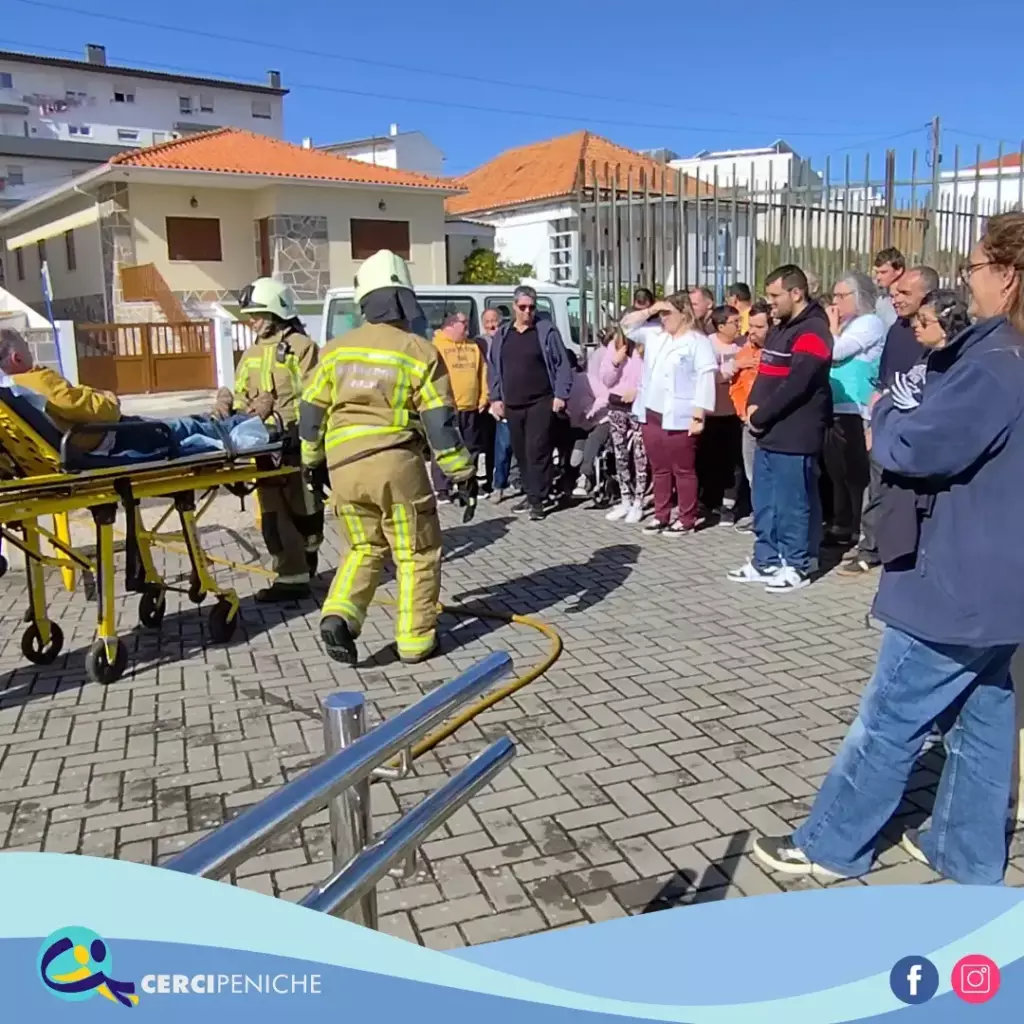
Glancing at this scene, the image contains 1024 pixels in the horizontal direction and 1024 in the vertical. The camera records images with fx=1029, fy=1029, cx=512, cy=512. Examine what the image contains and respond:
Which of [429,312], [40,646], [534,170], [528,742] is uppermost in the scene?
[534,170]

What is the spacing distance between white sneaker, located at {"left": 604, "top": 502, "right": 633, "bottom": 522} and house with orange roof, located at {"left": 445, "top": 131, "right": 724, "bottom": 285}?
11.9m

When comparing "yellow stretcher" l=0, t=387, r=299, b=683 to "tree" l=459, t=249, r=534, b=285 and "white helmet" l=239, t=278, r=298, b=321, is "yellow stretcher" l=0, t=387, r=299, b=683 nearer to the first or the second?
"white helmet" l=239, t=278, r=298, b=321

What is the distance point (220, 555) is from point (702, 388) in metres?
3.94

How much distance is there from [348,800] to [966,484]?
6.04 ft

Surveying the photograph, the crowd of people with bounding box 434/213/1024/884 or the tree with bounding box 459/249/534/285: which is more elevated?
the tree with bounding box 459/249/534/285

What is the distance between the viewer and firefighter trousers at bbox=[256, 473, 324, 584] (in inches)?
257

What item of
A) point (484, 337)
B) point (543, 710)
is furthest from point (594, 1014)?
point (484, 337)

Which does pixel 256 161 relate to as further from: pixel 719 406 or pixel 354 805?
pixel 354 805

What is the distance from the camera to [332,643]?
17.2ft

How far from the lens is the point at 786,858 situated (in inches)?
129

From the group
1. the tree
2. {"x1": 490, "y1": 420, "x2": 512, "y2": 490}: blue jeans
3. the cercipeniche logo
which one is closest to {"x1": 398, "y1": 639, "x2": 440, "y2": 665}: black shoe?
the cercipeniche logo

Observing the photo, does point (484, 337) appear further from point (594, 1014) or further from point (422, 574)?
point (594, 1014)

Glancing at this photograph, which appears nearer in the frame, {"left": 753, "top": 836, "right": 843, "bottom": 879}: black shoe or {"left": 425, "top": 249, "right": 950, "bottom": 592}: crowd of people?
{"left": 753, "top": 836, "right": 843, "bottom": 879}: black shoe

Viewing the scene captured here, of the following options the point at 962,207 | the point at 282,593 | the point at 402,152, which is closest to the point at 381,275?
the point at 282,593
